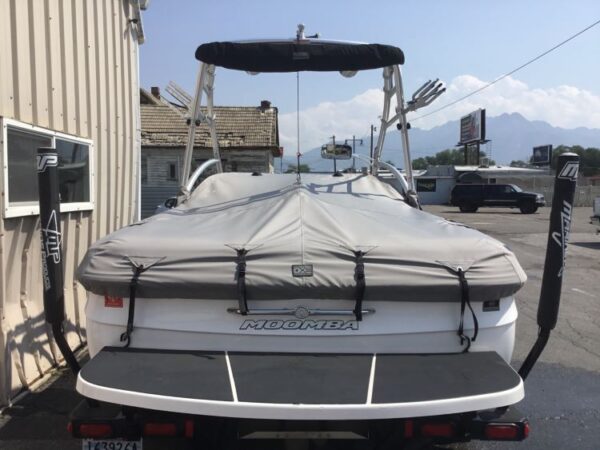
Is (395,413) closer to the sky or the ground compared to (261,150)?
closer to the ground

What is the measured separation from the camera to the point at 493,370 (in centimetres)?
269

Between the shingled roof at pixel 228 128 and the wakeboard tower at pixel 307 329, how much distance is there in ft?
72.7

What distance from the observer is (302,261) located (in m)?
2.88

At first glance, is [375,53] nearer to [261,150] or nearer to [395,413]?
[395,413]

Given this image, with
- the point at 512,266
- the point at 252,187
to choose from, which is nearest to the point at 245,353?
the point at 512,266

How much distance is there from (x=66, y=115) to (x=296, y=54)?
7.02 ft

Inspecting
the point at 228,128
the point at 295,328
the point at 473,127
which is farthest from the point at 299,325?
the point at 473,127

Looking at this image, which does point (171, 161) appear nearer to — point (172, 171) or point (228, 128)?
point (172, 171)

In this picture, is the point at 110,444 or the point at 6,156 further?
the point at 6,156

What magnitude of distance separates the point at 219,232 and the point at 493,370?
1528mm

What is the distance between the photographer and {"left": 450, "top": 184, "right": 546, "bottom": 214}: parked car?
3644 centimetres

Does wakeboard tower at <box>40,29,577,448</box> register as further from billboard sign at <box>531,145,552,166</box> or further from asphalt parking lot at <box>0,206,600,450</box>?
billboard sign at <box>531,145,552,166</box>

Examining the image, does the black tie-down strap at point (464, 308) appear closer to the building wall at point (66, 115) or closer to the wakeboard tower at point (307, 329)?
the wakeboard tower at point (307, 329)

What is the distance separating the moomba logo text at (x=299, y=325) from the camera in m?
2.85
